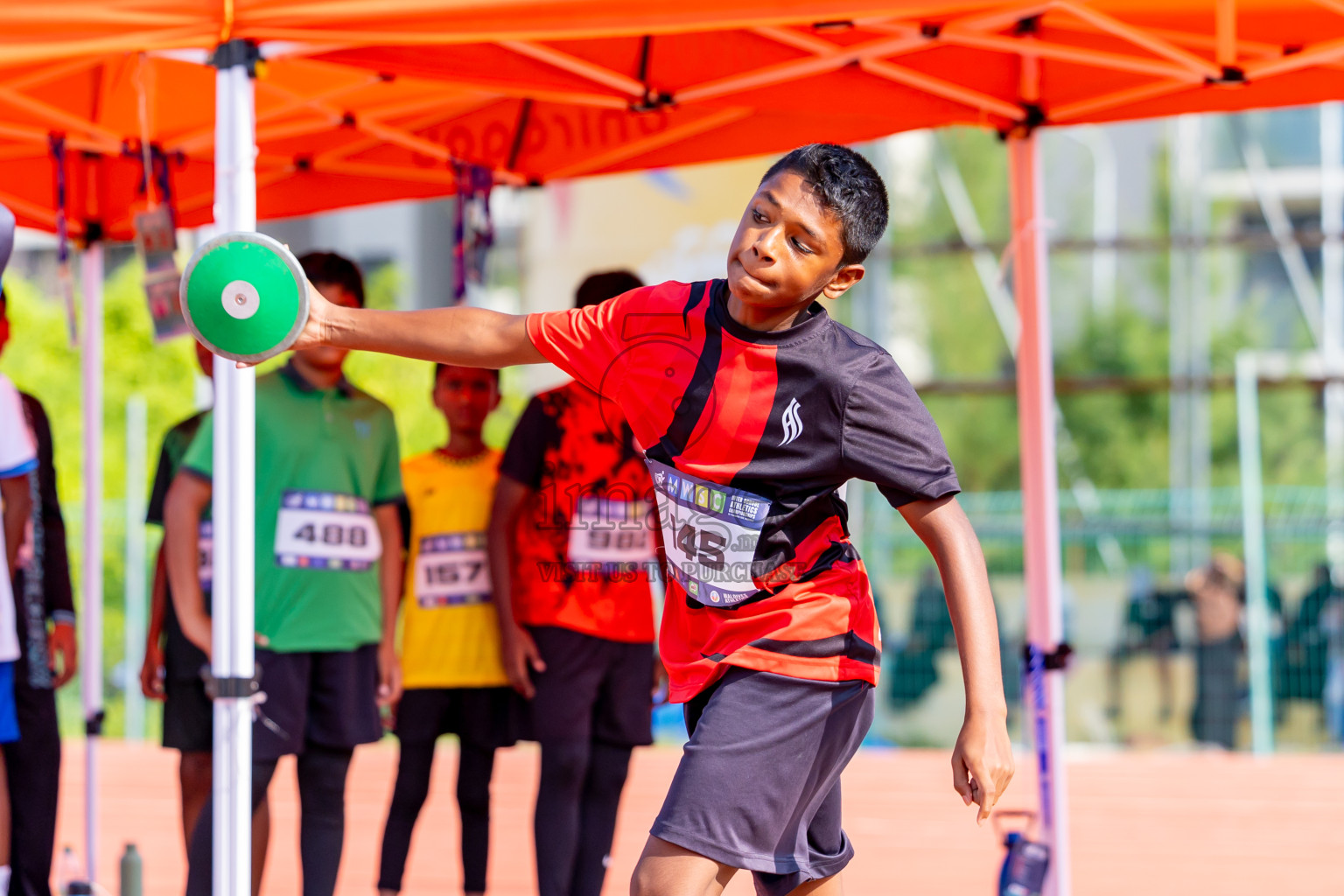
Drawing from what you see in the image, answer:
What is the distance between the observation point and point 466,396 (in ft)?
15.0

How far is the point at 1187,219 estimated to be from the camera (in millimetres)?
25953

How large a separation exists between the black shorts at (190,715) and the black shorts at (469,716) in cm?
56

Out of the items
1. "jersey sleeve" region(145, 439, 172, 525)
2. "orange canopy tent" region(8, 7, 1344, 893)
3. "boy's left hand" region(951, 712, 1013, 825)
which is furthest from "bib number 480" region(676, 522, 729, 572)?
"jersey sleeve" region(145, 439, 172, 525)

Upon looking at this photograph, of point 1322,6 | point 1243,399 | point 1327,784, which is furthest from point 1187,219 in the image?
point 1322,6

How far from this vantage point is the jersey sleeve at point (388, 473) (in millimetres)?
4273

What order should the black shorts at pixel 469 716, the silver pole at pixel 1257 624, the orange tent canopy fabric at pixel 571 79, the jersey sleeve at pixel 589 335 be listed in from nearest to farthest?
1. the jersey sleeve at pixel 589 335
2. the orange tent canopy fabric at pixel 571 79
3. the black shorts at pixel 469 716
4. the silver pole at pixel 1257 624

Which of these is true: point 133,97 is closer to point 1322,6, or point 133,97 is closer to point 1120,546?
point 1322,6

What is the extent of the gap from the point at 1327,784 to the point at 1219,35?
7764 mm

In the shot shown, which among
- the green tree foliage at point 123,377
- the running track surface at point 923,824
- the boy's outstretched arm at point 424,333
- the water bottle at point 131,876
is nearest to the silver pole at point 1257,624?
the running track surface at point 923,824

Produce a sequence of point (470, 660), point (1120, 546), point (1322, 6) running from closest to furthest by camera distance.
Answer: point (1322, 6) → point (470, 660) → point (1120, 546)

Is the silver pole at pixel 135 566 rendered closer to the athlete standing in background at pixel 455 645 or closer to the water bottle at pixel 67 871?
the water bottle at pixel 67 871

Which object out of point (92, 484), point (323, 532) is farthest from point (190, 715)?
point (92, 484)

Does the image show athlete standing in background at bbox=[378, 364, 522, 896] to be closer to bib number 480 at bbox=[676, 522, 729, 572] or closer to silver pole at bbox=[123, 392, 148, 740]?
bib number 480 at bbox=[676, 522, 729, 572]

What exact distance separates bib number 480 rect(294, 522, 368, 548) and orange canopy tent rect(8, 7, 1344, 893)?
58 cm
